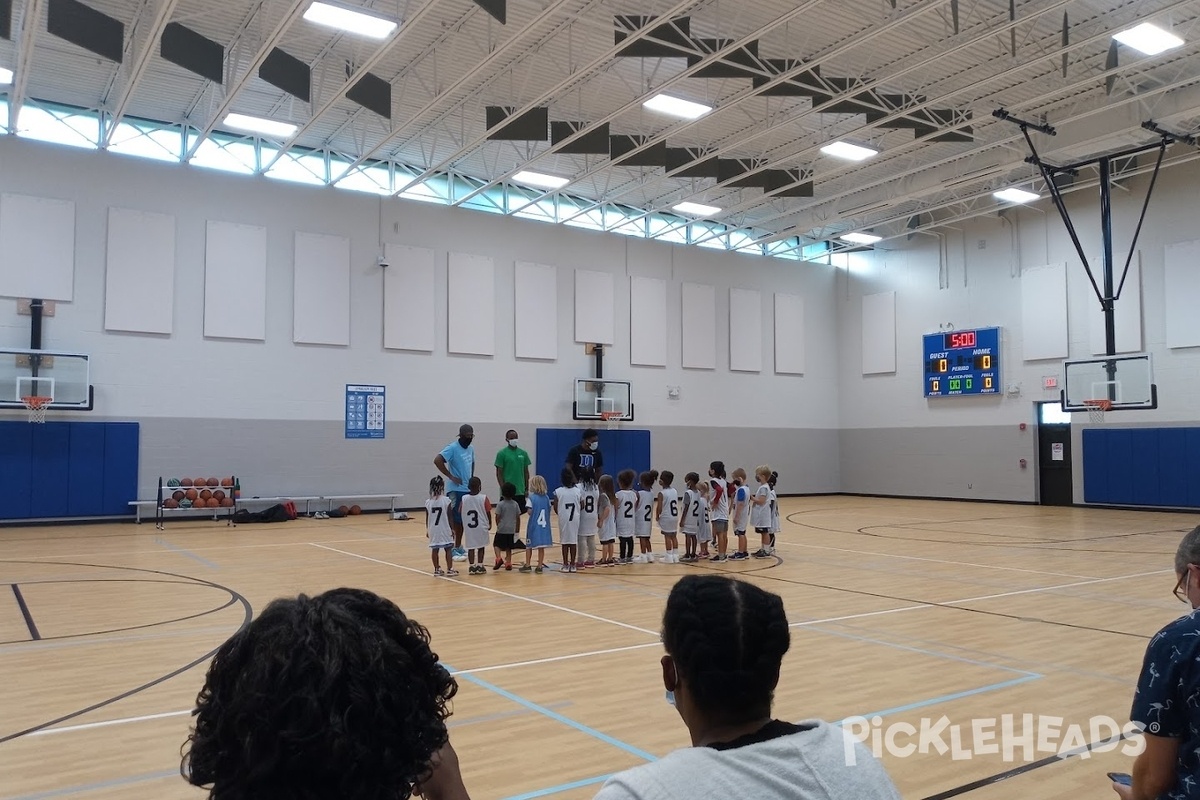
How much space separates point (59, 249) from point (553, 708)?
49.2ft

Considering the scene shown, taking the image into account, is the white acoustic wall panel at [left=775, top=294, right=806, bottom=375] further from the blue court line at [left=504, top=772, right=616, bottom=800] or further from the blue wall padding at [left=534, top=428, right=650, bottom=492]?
the blue court line at [left=504, top=772, right=616, bottom=800]

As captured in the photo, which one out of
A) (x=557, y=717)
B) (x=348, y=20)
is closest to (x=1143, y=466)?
(x=348, y=20)

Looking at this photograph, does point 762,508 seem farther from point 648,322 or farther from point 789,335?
point 789,335

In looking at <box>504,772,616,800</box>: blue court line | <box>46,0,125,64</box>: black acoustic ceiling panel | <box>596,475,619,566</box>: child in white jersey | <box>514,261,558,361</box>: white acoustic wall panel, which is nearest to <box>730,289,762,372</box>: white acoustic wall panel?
<box>514,261,558,361</box>: white acoustic wall panel

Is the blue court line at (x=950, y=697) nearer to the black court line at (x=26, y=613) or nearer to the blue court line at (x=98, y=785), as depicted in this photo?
the blue court line at (x=98, y=785)

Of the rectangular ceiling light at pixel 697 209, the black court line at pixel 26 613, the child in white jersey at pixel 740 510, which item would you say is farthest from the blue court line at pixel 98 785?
the rectangular ceiling light at pixel 697 209

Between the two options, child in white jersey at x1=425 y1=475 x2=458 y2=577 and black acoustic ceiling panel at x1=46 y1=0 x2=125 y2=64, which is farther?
black acoustic ceiling panel at x1=46 y1=0 x2=125 y2=64

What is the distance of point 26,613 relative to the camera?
7.61 meters

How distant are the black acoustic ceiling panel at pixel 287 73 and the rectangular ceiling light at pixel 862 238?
578 inches

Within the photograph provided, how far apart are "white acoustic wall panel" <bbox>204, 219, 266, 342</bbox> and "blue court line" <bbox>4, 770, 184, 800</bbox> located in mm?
14520

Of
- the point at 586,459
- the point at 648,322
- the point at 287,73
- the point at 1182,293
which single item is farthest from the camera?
the point at 648,322

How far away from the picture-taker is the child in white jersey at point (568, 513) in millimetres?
10234

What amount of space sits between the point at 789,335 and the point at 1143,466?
369 inches

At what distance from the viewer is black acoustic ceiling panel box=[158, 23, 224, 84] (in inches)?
472
